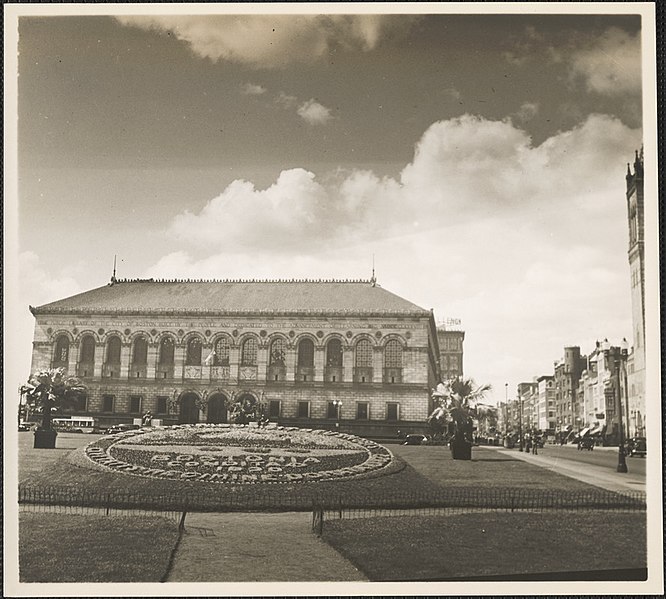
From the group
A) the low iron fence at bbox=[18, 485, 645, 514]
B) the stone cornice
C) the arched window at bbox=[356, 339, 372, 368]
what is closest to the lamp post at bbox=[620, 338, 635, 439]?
the low iron fence at bbox=[18, 485, 645, 514]

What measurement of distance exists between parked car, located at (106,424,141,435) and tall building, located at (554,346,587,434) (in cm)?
493

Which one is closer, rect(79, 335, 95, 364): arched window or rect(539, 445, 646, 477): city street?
rect(539, 445, 646, 477): city street

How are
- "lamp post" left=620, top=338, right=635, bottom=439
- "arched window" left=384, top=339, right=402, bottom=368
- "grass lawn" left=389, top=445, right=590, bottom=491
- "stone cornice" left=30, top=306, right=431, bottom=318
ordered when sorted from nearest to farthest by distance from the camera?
"lamp post" left=620, top=338, right=635, bottom=439 → "grass lawn" left=389, top=445, right=590, bottom=491 → "stone cornice" left=30, top=306, right=431, bottom=318 → "arched window" left=384, top=339, right=402, bottom=368

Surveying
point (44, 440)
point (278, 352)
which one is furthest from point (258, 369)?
point (44, 440)

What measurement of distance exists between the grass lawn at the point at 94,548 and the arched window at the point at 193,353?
1948 mm

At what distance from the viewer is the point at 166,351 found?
8789mm

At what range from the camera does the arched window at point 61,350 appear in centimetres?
827

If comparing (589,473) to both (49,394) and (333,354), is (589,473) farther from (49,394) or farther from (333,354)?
(49,394)

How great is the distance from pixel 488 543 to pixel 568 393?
6.03 ft

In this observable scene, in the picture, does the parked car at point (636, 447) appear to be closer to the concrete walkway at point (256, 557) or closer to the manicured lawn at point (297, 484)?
the manicured lawn at point (297, 484)

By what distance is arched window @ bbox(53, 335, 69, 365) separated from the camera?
8.27 m

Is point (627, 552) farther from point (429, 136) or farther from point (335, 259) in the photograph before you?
point (429, 136)

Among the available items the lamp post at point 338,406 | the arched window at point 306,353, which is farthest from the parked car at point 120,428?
the lamp post at point 338,406

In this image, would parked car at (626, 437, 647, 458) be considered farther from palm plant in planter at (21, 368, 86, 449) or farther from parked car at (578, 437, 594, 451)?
palm plant in planter at (21, 368, 86, 449)
